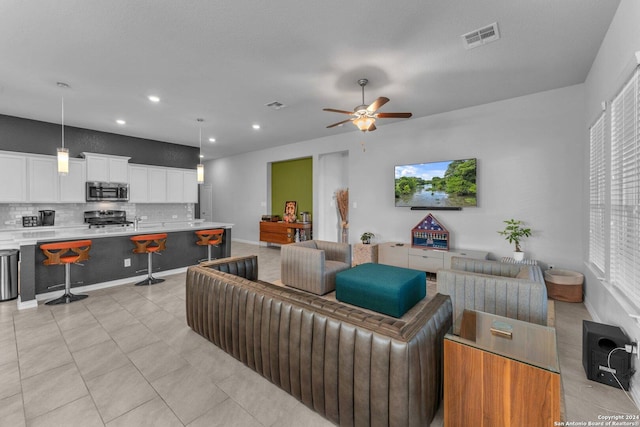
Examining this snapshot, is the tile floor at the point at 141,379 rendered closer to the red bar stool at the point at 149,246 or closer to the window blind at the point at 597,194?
the window blind at the point at 597,194

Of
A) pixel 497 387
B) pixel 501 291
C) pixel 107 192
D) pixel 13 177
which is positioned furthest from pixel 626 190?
pixel 13 177

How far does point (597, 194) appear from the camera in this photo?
3326 millimetres

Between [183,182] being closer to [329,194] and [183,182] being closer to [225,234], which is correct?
[225,234]

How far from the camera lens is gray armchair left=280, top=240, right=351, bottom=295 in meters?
4.11

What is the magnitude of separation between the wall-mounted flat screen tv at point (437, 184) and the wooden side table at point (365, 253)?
1028 mm

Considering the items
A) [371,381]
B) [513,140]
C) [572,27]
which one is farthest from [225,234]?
[572,27]

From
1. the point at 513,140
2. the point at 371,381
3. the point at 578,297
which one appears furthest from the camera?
the point at 513,140

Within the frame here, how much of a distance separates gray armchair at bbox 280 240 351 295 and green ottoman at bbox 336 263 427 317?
17.2 inches

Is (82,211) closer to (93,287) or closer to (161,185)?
(161,185)

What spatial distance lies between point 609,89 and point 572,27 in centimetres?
70

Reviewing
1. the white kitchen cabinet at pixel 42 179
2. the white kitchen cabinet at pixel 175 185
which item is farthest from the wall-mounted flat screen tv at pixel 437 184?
the white kitchen cabinet at pixel 42 179

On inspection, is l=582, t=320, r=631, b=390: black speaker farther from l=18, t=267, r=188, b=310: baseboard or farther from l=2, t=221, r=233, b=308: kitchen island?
l=18, t=267, r=188, b=310: baseboard

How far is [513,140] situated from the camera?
4.60m

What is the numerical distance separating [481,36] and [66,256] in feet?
18.5
